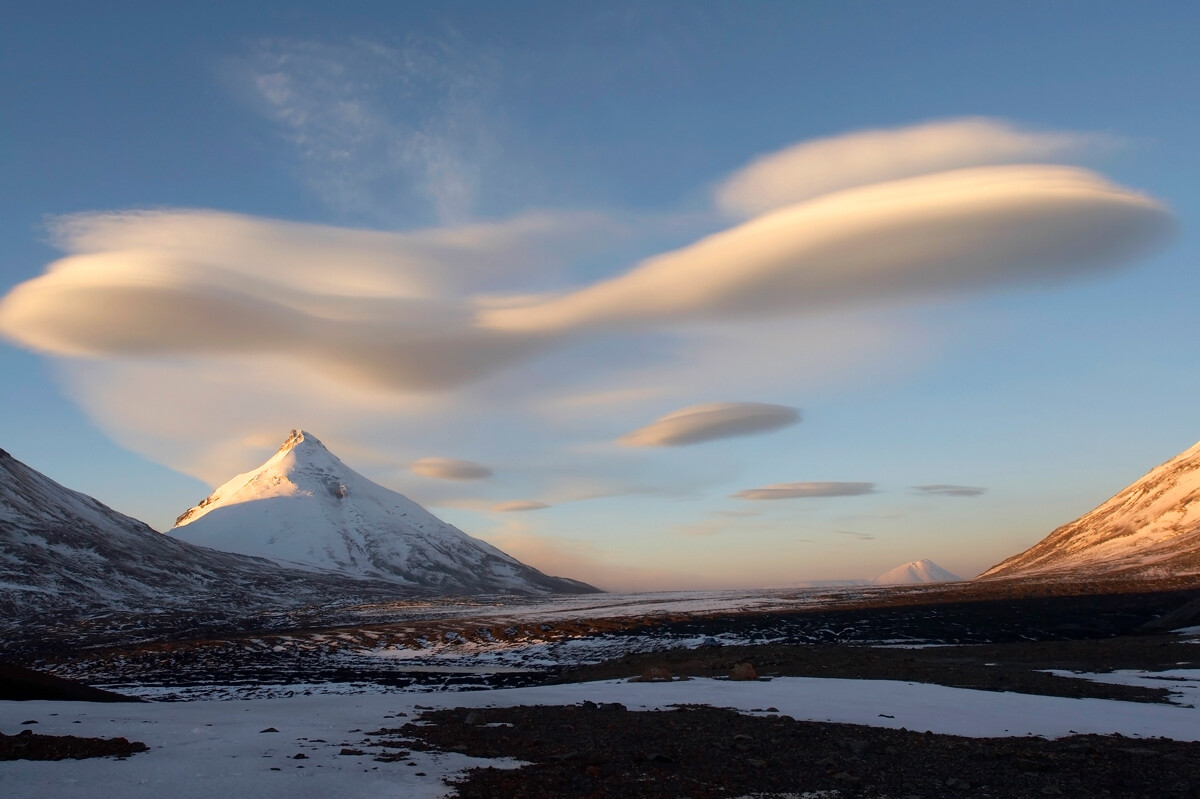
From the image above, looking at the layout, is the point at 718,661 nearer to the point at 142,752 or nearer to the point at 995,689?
the point at 995,689

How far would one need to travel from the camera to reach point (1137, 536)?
148 metres

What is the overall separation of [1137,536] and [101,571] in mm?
197293

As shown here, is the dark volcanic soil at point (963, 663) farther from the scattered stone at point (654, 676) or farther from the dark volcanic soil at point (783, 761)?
the dark volcanic soil at point (783, 761)

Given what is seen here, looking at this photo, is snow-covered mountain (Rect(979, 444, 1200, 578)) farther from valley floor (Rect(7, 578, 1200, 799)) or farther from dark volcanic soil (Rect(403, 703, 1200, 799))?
dark volcanic soil (Rect(403, 703, 1200, 799))

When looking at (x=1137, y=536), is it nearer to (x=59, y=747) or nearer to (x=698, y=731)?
(x=698, y=731)

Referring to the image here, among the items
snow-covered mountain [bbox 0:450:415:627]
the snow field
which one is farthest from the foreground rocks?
snow-covered mountain [bbox 0:450:415:627]

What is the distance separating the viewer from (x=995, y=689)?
2550 centimetres

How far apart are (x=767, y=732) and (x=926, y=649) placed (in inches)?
1196

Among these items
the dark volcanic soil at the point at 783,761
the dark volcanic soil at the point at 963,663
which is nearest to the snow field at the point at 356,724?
the dark volcanic soil at the point at 783,761

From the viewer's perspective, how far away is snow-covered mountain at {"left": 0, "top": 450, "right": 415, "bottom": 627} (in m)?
117

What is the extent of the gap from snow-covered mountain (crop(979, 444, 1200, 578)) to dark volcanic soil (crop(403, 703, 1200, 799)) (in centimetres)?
10207

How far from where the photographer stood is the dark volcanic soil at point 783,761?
44.3 ft

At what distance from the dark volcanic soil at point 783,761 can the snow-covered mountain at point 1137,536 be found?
10207 cm

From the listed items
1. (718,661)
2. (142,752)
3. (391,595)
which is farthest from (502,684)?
(391,595)
